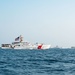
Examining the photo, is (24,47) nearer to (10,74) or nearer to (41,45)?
(41,45)

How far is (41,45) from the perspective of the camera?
156 metres

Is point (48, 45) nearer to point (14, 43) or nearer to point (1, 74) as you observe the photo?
point (14, 43)

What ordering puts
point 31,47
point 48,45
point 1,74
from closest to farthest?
point 1,74 < point 31,47 < point 48,45

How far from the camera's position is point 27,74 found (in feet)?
86.5

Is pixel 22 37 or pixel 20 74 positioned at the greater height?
pixel 22 37

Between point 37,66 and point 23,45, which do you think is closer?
point 37,66

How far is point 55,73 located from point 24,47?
12898 centimetres

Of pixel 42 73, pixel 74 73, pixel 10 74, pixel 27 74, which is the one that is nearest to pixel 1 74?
pixel 10 74

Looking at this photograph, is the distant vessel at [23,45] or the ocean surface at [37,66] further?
the distant vessel at [23,45]

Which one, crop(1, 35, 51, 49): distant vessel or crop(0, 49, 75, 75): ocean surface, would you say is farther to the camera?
crop(1, 35, 51, 49): distant vessel

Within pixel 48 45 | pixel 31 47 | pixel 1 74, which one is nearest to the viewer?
pixel 1 74

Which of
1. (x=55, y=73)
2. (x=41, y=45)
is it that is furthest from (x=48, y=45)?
(x=55, y=73)

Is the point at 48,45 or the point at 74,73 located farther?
the point at 48,45

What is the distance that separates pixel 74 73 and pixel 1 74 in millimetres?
7526
